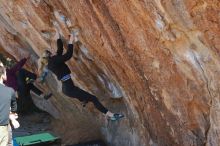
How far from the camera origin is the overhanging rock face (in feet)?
19.6

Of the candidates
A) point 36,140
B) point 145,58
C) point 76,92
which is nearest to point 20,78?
point 76,92

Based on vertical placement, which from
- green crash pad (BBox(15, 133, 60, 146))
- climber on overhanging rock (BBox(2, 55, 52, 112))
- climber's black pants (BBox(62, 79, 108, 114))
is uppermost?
climber on overhanging rock (BBox(2, 55, 52, 112))

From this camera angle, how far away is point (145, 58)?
7.24m

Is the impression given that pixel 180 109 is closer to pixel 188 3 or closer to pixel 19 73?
pixel 188 3

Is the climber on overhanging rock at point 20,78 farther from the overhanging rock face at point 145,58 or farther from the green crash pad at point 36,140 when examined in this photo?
the green crash pad at point 36,140

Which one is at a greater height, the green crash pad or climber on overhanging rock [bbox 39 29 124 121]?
climber on overhanging rock [bbox 39 29 124 121]

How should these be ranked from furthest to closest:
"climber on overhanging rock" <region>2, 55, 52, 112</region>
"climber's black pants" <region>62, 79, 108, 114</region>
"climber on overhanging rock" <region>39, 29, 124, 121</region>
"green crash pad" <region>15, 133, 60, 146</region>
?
"green crash pad" <region>15, 133, 60, 146</region>
"climber on overhanging rock" <region>2, 55, 52, 112</region>
"climber's black pants" <region>62, 79, 108, 114</region>
"climber on overhanging rock" <region>39, 29, 124, 121</region>

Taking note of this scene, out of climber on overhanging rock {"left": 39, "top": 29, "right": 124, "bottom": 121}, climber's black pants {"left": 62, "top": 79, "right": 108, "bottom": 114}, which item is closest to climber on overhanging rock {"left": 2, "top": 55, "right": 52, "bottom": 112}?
climber on overhanging rock {"left": 39, "top": 29, "right": 124, "bottom": 121}

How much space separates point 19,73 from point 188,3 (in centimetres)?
550

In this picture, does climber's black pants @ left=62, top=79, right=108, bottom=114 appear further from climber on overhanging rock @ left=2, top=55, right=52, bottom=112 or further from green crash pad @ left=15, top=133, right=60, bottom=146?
green crash pad @ left=15, top=133, right=60, bottom=146

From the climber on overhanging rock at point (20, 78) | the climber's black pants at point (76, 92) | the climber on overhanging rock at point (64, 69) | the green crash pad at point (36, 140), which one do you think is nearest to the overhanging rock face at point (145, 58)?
the climber on overhanging rock at point (64, 69)

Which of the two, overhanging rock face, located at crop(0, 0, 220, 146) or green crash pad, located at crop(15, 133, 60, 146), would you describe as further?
green crash pad, located at crop(15, 133, 60, 146)

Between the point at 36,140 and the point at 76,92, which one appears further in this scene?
the point at 36,140

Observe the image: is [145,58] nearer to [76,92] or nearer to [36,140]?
[76,92]
